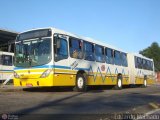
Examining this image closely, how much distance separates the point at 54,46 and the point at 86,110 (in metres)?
6.85

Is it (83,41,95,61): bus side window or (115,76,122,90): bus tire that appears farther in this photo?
(115,76,122,90): bus tire

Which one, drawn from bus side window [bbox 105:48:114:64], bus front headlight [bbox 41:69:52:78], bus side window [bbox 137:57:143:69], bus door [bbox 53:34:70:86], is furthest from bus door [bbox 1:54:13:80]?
bus front headlight [bbox 41:69:52:78]

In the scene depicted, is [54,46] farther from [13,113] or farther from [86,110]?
[13,113]

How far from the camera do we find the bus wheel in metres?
19.5

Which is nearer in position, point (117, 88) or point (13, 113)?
point (13, 113)

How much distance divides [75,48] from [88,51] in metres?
1.96

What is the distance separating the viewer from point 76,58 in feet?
63.6

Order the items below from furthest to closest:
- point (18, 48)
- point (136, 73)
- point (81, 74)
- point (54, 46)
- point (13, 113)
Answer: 1. point (136, 73)
2. point (81, 74)
3. point (18, 48)
4. point (54, 46)
5. point (13, 113)

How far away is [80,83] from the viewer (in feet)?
64.8

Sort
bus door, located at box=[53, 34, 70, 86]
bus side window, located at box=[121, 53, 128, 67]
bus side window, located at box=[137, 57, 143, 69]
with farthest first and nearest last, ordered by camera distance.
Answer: bus side window, located at box=[137, 57, 143, 69] < bus side window, located at box=[121, 53, 128, 67] < bus door, located at box=[53, 34, 70, 86]

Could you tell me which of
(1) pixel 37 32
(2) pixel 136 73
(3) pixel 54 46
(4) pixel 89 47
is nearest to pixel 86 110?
(3) pixel 54 46

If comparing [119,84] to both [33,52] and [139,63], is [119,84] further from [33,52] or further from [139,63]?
[33,52]

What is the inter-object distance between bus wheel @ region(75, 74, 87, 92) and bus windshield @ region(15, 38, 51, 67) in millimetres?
2925

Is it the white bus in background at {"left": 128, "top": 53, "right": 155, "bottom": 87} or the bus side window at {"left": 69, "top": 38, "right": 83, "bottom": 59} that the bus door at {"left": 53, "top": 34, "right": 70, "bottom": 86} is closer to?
the bus side window at {"left": 69, "top": 38, "right": 83, "bottom": 59}
